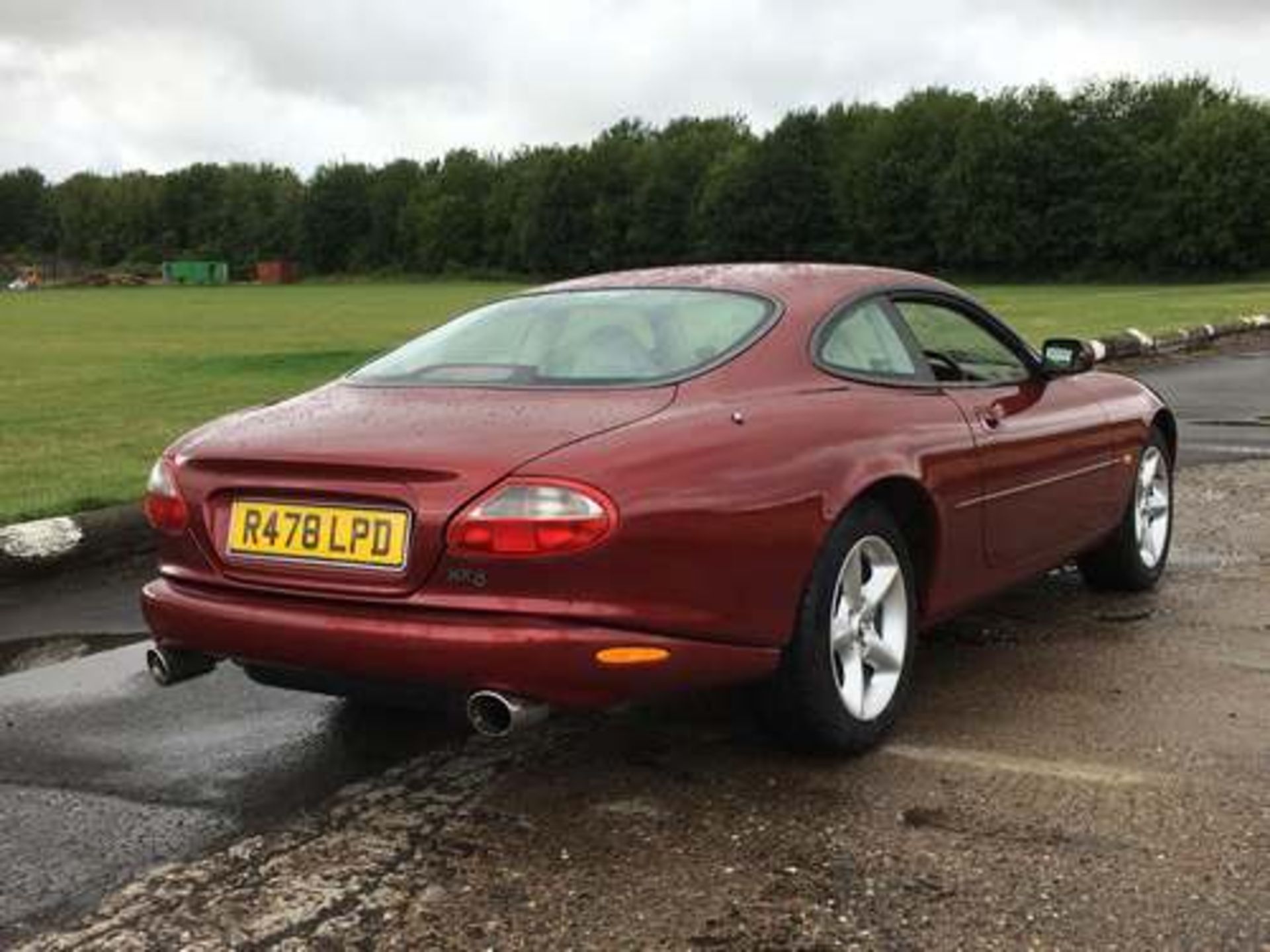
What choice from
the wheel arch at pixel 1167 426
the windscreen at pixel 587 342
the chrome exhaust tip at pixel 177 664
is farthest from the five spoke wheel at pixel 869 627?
the wheel arch at pixel 1167 426

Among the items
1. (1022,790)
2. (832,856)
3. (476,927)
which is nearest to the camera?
(476,927)

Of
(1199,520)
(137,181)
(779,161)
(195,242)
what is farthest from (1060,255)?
(137,181)

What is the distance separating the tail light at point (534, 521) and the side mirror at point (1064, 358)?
246 cm

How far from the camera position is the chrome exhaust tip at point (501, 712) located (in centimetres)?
335

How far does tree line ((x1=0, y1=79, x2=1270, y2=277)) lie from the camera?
216 ft

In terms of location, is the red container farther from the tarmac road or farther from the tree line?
the tarmac road

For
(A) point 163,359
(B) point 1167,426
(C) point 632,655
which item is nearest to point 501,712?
(C) point 632,655

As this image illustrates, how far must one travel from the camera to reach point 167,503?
3910mm

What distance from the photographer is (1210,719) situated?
429 centimetres

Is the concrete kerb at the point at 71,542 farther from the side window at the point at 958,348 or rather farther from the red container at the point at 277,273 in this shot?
the red container at the point at 277,273

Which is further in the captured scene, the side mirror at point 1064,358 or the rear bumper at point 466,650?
the side mirror at point 1064,358

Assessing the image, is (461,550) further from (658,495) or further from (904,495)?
(904,495)

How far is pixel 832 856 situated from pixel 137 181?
153603 mm

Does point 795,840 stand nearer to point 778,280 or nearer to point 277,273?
point 778,280
